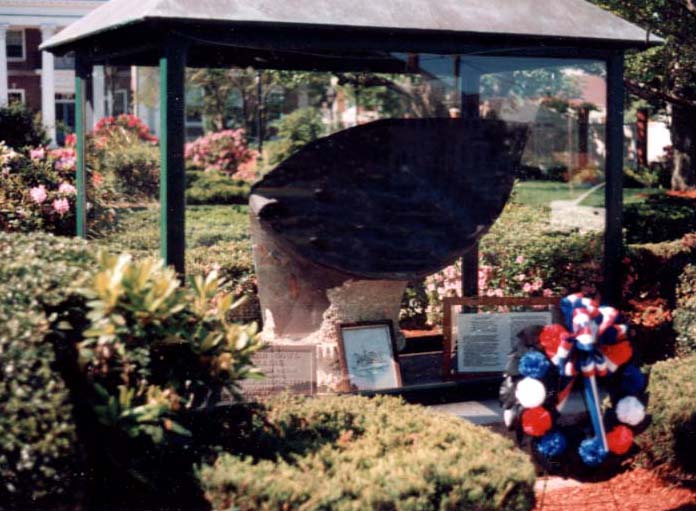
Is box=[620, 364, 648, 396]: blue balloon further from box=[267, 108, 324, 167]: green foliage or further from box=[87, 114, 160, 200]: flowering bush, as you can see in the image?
box=[267, 108, 324, 167]: green foliage

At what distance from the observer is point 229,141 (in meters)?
24.2

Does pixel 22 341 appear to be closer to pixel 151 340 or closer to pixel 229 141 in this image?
pixel 151 340

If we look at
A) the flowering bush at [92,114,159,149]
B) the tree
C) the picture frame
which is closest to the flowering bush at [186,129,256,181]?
the tree

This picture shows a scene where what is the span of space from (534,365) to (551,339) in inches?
6.4

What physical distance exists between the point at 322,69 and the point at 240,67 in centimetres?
71

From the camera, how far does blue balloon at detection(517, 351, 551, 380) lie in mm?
4762

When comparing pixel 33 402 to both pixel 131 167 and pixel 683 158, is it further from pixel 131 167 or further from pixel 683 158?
pixel 683 158

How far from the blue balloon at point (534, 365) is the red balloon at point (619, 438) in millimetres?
509

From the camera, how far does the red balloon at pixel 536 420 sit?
4.82m

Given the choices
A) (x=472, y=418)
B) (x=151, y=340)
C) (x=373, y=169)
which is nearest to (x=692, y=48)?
(x=373, y=169)

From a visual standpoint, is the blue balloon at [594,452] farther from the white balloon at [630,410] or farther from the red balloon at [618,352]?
the red balloon at [618,352]

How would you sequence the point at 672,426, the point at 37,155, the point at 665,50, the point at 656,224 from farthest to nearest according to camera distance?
the point at 656,224 < the point at 665,50 < the point at 37,155 < the point at 672,426

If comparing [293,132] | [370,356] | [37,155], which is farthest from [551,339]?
[293,132]

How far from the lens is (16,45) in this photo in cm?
1509
